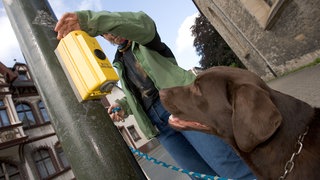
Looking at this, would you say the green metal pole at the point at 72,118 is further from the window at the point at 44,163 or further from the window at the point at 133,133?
the window at the point at 133,133

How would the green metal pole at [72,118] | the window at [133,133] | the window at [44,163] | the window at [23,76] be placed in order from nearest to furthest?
the green metal pole at [72,118] < the window at [44,163] < the window at [23,76] < the window at [133,133]

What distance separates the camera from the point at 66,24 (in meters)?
1.75

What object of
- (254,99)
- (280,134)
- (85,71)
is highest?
(85,71)

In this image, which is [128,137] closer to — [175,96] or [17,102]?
[17,102]

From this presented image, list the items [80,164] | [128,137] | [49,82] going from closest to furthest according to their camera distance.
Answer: [80,164]
[49,82]
[128,137]

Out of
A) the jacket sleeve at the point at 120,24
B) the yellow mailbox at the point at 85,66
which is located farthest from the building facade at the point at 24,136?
the yellow mailbox at the point at 85,66

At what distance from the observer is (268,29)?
12.6 metres

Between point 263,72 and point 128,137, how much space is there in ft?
58.3

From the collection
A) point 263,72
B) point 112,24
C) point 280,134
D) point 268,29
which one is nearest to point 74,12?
point 112,24

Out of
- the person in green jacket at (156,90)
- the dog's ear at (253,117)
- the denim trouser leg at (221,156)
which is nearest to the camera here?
the dog's ear at (253,117)

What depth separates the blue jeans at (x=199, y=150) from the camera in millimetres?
2510

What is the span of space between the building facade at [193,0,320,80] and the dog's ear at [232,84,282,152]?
33.1ft

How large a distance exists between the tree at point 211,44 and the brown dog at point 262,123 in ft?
76.6

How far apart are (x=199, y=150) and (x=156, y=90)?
681 millimetres
